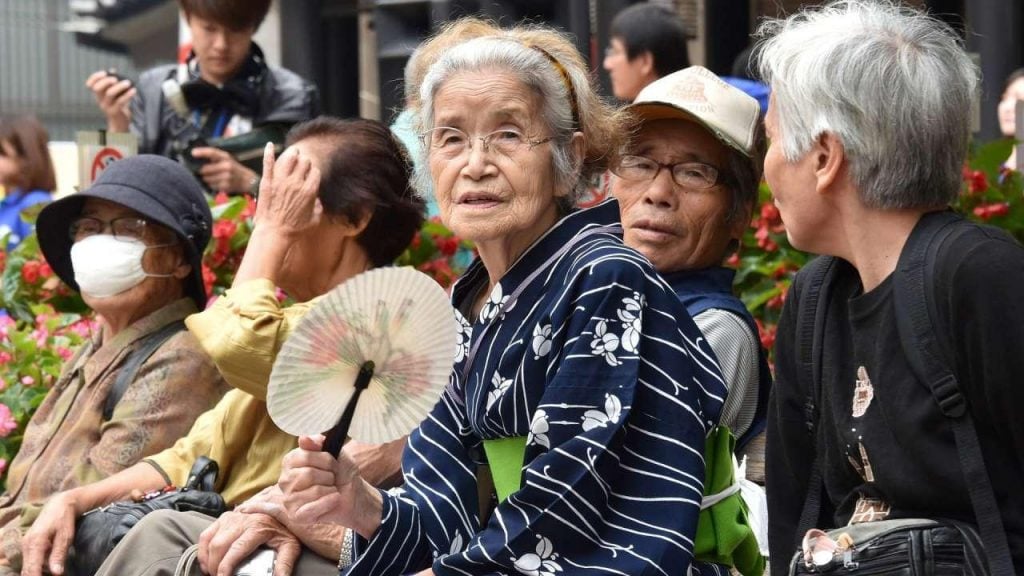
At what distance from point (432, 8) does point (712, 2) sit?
2.24 metres

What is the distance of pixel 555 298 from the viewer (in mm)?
3408

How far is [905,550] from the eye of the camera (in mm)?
3004

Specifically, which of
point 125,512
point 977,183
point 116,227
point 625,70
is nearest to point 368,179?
point 116,227

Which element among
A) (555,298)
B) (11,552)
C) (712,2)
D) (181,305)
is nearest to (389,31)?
(712,2)

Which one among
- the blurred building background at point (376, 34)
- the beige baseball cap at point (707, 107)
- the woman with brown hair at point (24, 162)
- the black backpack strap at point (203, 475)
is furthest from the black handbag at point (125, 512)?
the woman with brown hair at point (24, 162)

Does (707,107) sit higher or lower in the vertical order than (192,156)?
higher

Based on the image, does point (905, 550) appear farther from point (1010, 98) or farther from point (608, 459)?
point (1010, 98)

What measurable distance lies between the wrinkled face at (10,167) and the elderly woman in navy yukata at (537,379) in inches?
241

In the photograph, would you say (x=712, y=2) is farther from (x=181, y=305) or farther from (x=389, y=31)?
(x=181, y=305)

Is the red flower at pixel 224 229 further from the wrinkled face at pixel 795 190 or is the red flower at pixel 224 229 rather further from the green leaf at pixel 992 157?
the wrinkled face at pixel 795 190

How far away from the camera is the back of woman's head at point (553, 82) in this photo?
3.63 meters

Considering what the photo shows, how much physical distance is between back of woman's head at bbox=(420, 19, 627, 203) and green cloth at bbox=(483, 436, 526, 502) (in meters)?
0.62

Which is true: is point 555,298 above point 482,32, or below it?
below

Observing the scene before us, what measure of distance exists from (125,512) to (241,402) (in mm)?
455
